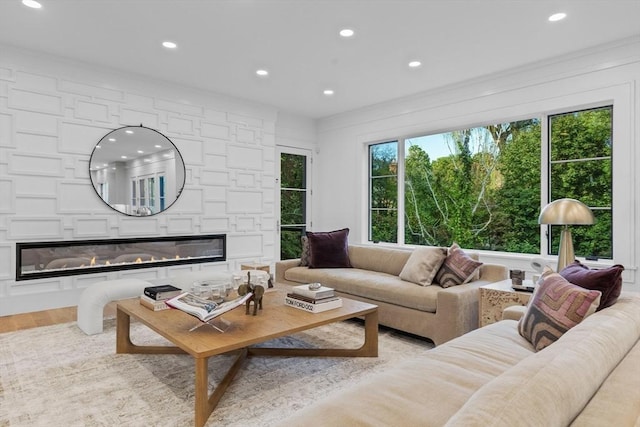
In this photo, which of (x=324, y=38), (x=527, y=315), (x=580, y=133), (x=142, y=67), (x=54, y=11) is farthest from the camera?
(x=142, y=67)

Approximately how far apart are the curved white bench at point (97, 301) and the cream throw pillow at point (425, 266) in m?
2.55

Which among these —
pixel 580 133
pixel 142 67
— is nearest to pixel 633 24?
pixel 580 133

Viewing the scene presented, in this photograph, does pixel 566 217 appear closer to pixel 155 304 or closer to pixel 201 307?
pixel 201 307

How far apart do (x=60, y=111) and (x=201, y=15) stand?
2.11 m

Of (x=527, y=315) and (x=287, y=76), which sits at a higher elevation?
(x=287, y=76)

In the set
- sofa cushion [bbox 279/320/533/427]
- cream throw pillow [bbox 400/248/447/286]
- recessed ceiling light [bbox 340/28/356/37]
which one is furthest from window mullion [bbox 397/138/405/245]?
sofa cushion [bbox 279/320/533/427]

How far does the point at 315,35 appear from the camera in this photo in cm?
342

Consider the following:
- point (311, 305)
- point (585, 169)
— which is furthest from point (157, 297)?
point (585, 169)

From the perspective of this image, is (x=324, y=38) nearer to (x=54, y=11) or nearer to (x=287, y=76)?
(x=287, y=76)

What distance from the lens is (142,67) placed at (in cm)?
425

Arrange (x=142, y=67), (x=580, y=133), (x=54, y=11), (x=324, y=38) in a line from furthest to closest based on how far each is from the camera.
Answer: (x=142, y=67) < (x=580, y=133) < (x=324, y=38) < (x=54, y=11)

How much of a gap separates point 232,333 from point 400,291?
1.67 meters

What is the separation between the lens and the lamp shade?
2.65 metres

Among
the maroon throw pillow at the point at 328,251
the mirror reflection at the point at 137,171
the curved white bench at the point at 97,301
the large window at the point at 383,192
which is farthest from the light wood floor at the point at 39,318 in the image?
the large window at the point at 383,192
